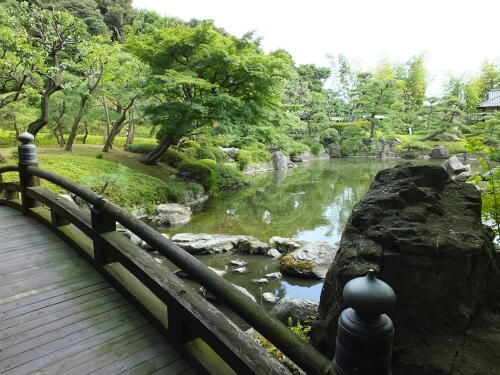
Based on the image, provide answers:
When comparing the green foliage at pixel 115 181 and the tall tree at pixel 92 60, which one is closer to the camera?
the tall tree at pixel 92 60

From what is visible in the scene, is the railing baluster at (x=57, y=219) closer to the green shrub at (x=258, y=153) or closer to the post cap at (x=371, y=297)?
the post cap at (x=371, y=297)

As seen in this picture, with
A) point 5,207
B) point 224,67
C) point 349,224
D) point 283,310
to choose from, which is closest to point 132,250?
point 349,224

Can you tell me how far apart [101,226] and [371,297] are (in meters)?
2.27

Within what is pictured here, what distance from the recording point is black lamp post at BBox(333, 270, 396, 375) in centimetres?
91

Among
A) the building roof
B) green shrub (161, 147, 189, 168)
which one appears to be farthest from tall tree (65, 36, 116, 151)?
the building roof

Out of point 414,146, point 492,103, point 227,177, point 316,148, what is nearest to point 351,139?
point 316,148

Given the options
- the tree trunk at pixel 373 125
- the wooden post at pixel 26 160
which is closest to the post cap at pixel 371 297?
the wooden post at pixel 26 160

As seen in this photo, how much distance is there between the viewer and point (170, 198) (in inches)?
421

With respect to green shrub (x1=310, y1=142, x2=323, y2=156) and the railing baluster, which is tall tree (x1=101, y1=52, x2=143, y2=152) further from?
green shrub (x1=310, y1=142, x2=323, y2=156)

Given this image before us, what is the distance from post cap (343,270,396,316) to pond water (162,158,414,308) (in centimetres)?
444

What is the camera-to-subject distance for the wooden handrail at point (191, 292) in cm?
135

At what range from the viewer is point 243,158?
62.2 ft

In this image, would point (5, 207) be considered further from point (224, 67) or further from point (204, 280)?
point (224, 67)

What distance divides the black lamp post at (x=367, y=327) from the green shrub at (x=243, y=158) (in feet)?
58.9
